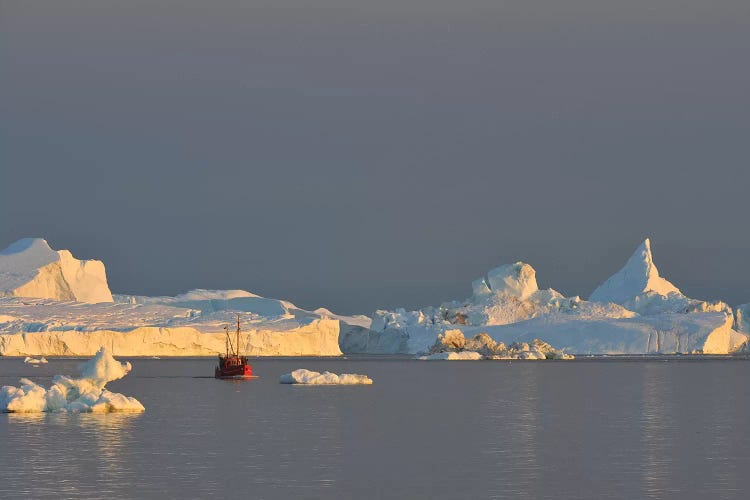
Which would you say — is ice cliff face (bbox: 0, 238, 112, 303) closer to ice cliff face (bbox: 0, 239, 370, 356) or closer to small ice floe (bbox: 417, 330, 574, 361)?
ice cliff face (bbox: 0, 239, 370, 356)

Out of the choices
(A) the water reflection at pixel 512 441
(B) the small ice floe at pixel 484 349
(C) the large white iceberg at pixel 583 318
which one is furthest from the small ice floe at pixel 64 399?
(C) the large white iceberg at pixel 583 318

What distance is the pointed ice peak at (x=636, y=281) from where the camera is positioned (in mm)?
127188

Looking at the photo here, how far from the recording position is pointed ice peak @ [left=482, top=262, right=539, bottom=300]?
12638 centimetres

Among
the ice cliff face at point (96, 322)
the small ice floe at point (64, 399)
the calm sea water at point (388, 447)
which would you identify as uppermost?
the ice cliff face at point (96, 322)

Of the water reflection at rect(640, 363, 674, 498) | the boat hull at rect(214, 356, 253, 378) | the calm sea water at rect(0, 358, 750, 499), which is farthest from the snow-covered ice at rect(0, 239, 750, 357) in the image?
the water reflection at rect(640, 363, 674, 498)

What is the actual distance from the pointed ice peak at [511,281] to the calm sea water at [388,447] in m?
74.9

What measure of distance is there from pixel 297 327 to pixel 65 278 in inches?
834

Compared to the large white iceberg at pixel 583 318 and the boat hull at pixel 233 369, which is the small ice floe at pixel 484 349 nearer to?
the large white iceberg at pixel 583 318

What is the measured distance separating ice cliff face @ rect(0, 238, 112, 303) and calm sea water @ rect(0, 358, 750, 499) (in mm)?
58395

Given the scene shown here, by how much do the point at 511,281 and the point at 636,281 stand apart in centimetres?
1331

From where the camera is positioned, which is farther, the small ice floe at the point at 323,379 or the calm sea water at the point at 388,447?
the small ice floe at the point at 323,379

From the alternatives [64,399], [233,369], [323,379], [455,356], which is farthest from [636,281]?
[64,399]

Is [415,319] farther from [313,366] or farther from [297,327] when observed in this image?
[313,366]

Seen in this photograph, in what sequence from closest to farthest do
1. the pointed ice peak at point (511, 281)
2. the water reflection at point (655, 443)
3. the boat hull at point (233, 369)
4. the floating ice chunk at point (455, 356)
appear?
the water reflection at point (655, 443)
the boat hull at point (233, 369)
the floating ice chunk at point (455, 356)
the pointed ice peak at point (511, 281)
